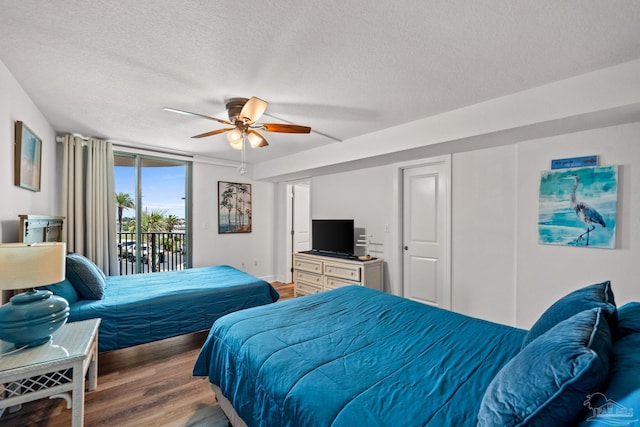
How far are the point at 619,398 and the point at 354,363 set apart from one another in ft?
2.92

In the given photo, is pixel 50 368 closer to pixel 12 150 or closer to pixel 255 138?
pixel 12 150

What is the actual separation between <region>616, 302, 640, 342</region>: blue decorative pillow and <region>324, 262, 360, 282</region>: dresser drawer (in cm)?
266

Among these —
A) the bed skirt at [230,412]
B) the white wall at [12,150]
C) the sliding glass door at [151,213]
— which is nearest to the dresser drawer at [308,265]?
the sliding glass door at [151,213]

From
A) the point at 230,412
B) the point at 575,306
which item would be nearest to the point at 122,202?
the point at 230,412

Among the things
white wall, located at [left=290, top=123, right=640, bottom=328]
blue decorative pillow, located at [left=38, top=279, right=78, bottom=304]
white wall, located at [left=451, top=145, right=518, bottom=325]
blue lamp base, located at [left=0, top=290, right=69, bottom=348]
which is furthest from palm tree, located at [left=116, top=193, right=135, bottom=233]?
white wall, located at [left=451, top=145, right=518, bottom=325]

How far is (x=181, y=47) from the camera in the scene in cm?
175

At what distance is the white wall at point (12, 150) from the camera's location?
1.98 metres

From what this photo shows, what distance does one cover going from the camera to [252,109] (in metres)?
2.27

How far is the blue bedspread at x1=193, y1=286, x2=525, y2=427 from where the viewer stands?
1019 mm

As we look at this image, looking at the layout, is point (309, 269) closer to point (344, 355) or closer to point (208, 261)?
point (208, 261)

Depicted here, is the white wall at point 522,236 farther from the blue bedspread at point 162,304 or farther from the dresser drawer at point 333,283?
the blue bedspread at point 162,304

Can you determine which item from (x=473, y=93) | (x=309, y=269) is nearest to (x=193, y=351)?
(x=309, y=269)

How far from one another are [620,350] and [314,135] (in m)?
3.25

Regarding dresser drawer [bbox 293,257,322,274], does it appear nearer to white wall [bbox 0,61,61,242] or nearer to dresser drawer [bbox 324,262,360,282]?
dresser drawer [bbox 324,262,360,282]
